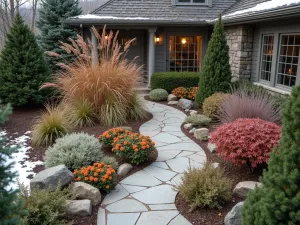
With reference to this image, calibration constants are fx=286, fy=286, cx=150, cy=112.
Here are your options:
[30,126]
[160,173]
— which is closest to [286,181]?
[160,173]

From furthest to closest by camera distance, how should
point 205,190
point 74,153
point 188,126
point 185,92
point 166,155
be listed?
1. point 185,92
2. point 188,126
3. point 166,155
4. point 74,153
5. point 205,190

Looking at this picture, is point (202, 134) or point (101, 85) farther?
point (101, 85)

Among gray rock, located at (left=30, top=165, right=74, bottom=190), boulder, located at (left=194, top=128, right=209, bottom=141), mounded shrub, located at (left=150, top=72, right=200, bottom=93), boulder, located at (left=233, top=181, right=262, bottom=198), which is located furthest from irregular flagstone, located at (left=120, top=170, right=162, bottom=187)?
mounded shrub, located at (left=150, top=72, right=200, bottom=93)

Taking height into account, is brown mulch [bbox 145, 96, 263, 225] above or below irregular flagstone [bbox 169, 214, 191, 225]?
above

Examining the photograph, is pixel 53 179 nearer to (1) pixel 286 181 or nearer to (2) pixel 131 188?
(2) pixel 131 188

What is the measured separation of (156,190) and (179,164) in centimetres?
87

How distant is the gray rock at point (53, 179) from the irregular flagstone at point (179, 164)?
4.92ft

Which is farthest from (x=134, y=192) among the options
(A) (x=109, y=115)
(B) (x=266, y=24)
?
(B) (x=266, y=24)

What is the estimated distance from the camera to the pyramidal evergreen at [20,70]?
23.5ft

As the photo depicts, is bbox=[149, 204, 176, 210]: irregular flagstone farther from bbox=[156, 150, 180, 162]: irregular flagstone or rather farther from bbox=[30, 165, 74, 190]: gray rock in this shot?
bbox=[156, 150, 180, 162]: irregular flagstone

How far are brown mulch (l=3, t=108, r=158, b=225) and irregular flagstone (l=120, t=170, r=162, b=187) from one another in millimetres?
95

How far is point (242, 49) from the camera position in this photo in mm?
8258

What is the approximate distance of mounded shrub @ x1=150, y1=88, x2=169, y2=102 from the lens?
9.02 metres

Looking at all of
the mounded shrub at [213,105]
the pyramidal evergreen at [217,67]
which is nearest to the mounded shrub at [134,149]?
the mounded shrub at [213,105]
